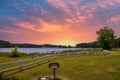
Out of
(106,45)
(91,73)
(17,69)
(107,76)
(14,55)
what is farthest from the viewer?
(106,45)

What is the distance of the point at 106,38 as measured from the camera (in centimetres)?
11644

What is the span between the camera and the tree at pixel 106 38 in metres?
116

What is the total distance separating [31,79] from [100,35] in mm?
103100

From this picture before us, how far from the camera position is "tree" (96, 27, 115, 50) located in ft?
381

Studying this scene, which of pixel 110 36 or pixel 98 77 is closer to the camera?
pixel 98 77

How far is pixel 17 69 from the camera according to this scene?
26.3m

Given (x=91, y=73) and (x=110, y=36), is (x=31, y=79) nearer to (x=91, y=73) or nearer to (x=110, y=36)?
(x=91, y=73)

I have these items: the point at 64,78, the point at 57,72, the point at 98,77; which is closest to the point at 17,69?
the point at 57,72

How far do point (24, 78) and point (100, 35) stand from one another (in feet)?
338

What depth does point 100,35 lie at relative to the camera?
120m

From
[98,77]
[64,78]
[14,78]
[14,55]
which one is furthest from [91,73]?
[14,55]

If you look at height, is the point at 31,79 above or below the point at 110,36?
below

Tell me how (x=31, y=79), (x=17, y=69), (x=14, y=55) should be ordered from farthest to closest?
1. (x=14, y=55)
2. (x=17, y=69)
3. (x=31, y=79)

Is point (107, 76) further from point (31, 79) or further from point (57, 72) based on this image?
point (31, 79)
